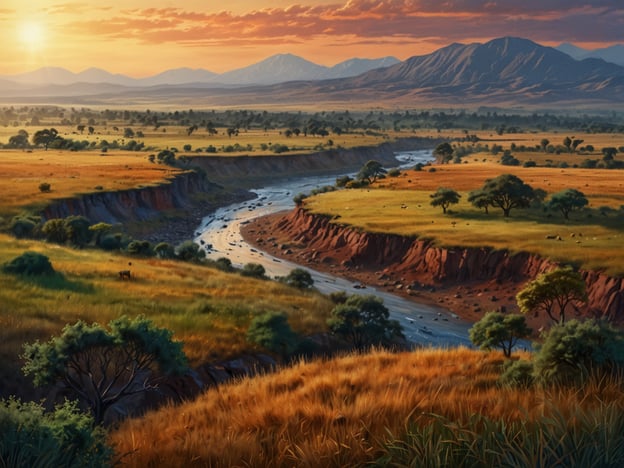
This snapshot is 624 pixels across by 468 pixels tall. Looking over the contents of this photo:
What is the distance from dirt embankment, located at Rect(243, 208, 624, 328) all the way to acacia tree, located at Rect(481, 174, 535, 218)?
48.9 feet

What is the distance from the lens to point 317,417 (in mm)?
7695

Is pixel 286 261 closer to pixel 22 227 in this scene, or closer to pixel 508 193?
pixel 508 193

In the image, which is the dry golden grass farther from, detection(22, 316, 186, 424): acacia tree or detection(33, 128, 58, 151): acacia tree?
detection(22, 316, 186, 424): acacia tree

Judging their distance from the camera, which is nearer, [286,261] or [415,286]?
[415,286]

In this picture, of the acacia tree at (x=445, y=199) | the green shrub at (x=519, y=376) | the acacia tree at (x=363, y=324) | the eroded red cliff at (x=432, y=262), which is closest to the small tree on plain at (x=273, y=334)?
the acacia tree at (x=363, y=324)

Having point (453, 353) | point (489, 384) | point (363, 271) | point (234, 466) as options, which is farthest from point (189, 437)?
point (363, 271)

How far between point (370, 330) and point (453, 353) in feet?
69.8

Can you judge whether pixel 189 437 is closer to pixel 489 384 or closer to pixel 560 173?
pixel 489 384

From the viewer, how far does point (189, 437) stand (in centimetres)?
730

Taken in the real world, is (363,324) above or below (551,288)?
below

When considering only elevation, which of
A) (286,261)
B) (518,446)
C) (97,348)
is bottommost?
(286,261)

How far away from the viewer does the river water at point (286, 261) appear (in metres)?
44.7

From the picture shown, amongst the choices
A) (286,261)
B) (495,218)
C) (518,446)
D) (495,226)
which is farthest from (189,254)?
(518,446)

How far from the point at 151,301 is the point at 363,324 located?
1325 centimetres
